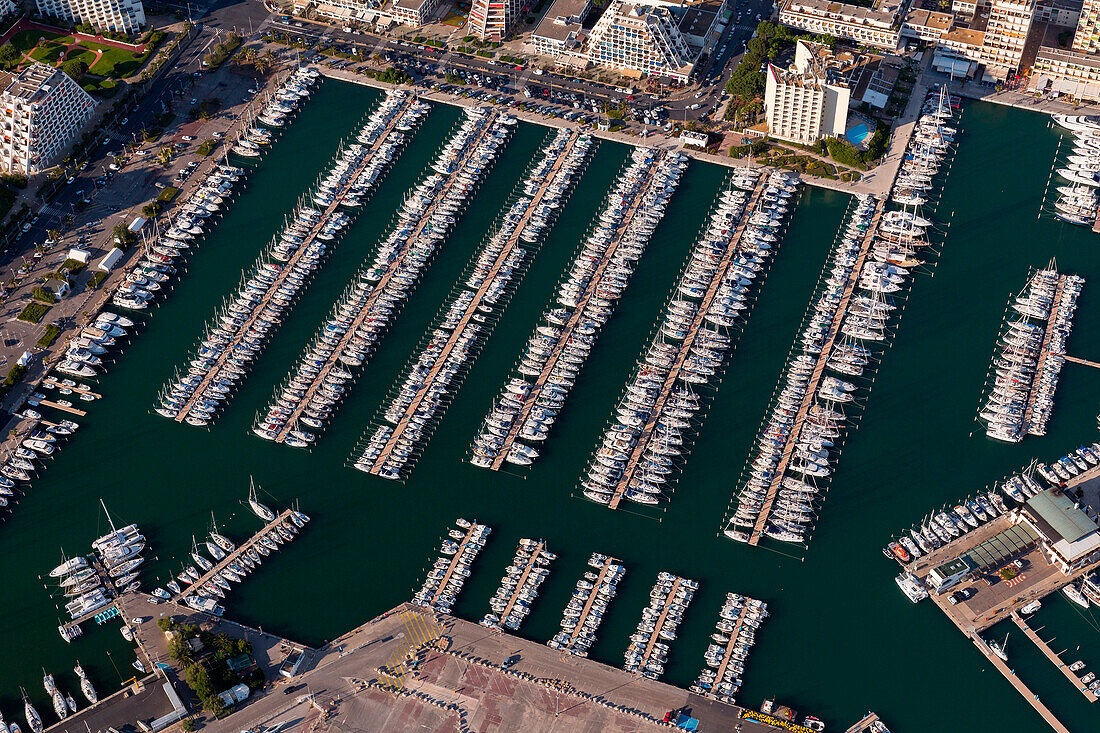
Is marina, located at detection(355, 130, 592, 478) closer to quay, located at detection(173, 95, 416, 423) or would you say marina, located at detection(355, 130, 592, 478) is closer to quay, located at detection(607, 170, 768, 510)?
quay, located at detection(173, 95, 416, 423)

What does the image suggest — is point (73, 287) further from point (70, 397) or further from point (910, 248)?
point (910, 248)

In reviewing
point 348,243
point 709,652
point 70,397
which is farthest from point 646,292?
point 70,397

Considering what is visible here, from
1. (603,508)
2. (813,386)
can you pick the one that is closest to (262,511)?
(603,508)

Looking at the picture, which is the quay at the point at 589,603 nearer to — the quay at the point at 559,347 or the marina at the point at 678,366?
the marina at the point at 678,366

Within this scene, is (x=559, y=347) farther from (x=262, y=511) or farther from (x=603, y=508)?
(x=262, y=511)

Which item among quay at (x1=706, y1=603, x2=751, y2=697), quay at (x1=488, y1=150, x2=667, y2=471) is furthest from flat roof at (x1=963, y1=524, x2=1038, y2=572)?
quay at (x1=488, y1=150, x2=667, y2=471)

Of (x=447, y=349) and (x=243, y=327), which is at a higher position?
(x=447, y=349)
